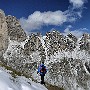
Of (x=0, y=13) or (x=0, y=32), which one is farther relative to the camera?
(x=0, y=13)

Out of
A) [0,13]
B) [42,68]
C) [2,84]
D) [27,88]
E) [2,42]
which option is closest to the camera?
[2,84]

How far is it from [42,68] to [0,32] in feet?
197

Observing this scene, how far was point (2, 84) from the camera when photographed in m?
15.3

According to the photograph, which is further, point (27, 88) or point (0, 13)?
point (0, 13)

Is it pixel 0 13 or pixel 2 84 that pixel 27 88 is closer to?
pixel 2 84

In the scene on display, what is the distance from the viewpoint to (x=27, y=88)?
1797cm

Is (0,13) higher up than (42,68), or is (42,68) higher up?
(0,13)

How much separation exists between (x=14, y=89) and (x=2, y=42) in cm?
7275

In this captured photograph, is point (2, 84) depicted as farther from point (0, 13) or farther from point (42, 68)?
point (0, 13)

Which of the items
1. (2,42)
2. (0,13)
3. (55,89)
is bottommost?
(55,89)

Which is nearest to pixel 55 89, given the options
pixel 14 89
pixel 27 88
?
pixel 27 88

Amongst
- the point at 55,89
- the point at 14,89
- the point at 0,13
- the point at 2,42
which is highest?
the point at 0,13

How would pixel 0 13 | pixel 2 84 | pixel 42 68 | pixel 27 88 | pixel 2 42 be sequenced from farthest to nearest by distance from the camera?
1. pixel 0 13
2. pixel 2 42
3. pixel 42 68
4. pixel 27 88
5. pixel 2 84

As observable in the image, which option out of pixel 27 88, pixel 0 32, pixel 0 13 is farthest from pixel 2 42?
pixel 27 88
